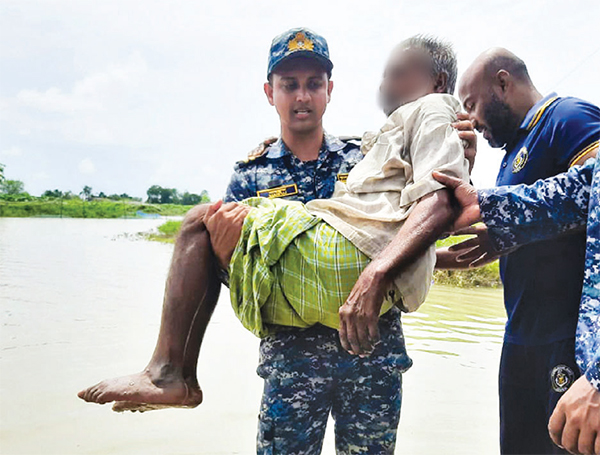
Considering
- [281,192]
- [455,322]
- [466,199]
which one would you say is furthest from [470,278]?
[466,199]

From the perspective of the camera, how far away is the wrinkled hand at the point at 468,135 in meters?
1.60

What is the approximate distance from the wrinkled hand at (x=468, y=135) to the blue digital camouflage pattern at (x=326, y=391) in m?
0.59

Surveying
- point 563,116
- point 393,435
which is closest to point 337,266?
point 393,435

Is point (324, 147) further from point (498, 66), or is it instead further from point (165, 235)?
point (165, 235)

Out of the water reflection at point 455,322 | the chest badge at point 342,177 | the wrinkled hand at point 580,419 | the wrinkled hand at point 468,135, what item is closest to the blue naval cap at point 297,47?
the chest badge at point 342,177

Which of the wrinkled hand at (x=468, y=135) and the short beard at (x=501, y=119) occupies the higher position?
the short beard at (x=501, y=119)

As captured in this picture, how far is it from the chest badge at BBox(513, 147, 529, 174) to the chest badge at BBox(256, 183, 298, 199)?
0.84 m

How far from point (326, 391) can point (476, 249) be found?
85 cm

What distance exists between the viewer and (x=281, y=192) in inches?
76.7

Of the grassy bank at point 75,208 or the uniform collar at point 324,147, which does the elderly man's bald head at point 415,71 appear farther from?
the grassy bank at point 75,208

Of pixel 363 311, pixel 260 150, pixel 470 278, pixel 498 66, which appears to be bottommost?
pixel 470 278

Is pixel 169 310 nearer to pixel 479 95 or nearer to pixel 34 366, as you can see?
pixel 479 95

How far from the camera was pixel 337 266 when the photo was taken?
151 centimetres

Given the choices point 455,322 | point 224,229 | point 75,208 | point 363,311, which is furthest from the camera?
point 75,208
